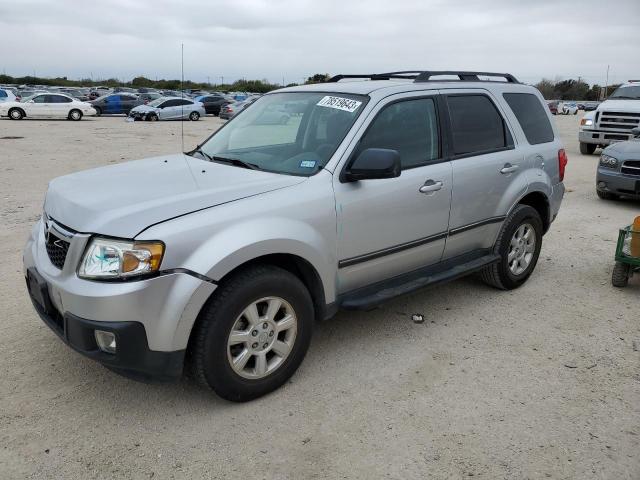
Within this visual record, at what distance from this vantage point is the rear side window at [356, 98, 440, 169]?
3.76 meters

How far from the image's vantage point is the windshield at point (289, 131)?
363cm

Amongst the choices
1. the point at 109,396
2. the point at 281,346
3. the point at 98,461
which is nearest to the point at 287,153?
the point at 281,346

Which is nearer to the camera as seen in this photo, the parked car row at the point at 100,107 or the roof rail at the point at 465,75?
the roof rail at the point at 465,75

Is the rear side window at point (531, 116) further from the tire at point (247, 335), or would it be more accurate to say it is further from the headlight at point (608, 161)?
the headlight at point (608, 161)

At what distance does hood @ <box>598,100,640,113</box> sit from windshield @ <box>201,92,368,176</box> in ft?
41.3

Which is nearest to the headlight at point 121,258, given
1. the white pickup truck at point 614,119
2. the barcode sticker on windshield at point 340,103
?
the barcode sticker on windshield at point 340,103

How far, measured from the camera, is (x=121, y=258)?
2723 millimetres

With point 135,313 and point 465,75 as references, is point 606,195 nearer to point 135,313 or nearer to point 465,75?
point 465,75

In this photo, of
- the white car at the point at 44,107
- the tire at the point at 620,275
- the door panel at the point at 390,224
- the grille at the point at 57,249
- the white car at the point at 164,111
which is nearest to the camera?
the grille at the point at 57,249

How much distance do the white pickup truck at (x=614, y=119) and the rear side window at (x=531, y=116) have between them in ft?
32.8

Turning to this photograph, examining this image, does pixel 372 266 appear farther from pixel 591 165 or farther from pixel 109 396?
pixel 591 165

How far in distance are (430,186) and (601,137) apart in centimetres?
1308

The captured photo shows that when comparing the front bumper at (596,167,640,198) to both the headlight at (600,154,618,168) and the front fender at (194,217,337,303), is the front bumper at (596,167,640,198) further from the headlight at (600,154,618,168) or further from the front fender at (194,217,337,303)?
the front fender at (194,217,337,303)

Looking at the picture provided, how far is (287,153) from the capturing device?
3.76m
